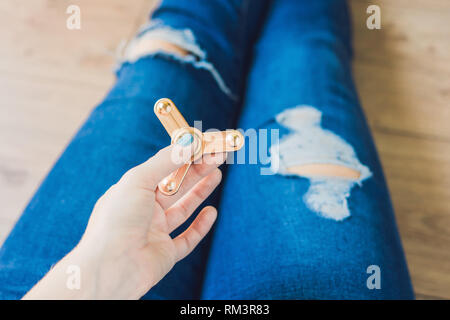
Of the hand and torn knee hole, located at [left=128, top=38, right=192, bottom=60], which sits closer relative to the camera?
the hand

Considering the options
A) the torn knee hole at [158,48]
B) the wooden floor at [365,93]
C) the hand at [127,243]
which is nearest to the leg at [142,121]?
the torn knee hole at [158,48]

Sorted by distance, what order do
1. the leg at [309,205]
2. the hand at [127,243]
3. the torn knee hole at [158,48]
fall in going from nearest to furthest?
the hand at [127,243]
the leg at [309,205]
the torn knee hole at [158,48]

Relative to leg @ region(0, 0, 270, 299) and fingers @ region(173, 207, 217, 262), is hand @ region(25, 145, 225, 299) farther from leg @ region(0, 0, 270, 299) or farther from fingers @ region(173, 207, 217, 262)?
leg @ region(0, 0, 270, 299)

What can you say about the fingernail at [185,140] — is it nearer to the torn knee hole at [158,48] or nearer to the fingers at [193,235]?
the fingers at [193,235]

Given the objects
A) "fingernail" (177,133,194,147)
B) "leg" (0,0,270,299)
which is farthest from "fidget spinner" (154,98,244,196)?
"leg" (0,0,270,299)

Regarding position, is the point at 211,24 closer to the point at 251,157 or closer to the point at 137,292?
the point at 251,157
